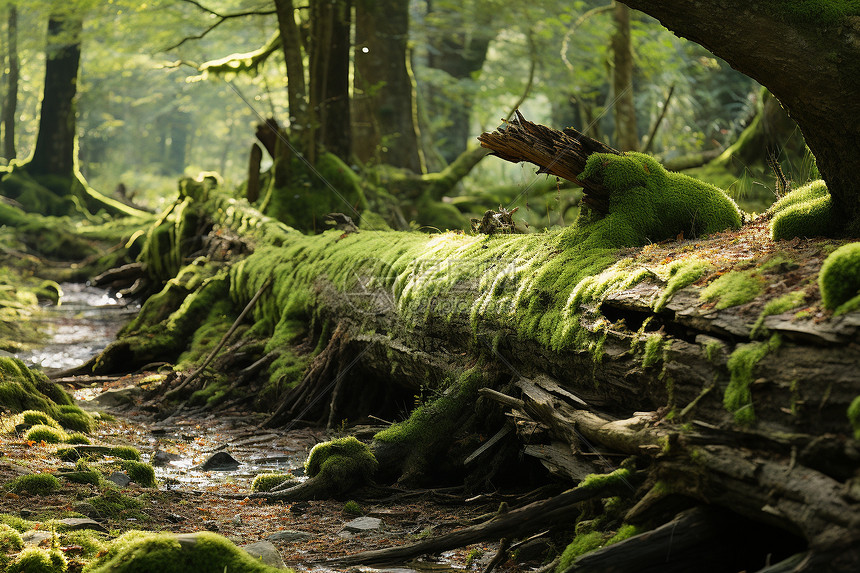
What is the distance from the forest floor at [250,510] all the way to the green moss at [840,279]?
6.51 feet

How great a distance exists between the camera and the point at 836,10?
3697 mm

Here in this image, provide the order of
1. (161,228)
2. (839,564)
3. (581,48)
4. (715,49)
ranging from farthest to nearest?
(581,48) < (161,228) < (715,49) < (839,564)

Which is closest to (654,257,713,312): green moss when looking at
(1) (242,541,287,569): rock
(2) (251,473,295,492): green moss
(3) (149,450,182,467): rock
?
(1) (242,541,287,569): rock

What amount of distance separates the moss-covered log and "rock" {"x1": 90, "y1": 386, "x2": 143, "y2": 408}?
920 mm

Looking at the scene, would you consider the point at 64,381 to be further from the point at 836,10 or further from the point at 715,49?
the point at 836,10

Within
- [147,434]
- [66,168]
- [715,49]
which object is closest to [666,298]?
[715,49]

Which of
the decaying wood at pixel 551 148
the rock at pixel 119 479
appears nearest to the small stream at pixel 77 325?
the rock at pixel 119 479

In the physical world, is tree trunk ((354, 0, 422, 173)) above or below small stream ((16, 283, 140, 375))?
above

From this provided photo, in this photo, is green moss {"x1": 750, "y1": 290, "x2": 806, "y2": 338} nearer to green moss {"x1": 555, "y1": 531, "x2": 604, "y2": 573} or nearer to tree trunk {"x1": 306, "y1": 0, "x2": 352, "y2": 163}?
green moss {"x1": 555, "y1": 531, "x2": 604, "y2": 573}

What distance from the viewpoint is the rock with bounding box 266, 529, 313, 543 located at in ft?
13.8

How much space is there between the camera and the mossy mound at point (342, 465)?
16.6 feet

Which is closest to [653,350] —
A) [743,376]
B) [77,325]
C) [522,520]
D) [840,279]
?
[743,376]

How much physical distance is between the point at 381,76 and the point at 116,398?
10585 millimetres

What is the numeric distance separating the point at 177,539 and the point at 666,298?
267cm
